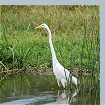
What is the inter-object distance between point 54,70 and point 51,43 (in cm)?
15

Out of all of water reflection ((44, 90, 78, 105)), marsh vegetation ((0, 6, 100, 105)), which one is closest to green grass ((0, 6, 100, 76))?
marsh vegetation ((0, 6, 100, 105))

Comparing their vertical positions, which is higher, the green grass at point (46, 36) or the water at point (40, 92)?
the green grass at point (46, 36)

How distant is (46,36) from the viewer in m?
3.22

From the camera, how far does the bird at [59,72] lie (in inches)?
126

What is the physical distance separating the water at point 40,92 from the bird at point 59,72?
3 centimetres

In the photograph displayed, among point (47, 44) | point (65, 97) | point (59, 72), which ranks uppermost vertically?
point (47, 44)

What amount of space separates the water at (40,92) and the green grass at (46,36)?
0.08m

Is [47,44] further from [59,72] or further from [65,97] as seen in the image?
[65,97]

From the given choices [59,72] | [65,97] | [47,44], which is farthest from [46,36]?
[65,97]

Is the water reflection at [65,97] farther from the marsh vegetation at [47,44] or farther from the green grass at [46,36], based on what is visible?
the green grass at [46,36]

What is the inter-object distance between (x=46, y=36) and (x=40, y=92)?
12.1 inches

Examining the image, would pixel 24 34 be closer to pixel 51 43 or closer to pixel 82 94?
pixel 51 43

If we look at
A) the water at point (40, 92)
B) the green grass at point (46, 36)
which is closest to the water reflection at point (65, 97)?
the water at point (40, 92)
